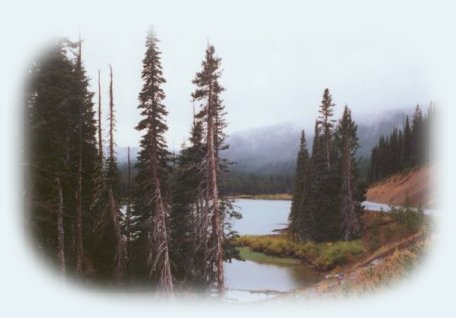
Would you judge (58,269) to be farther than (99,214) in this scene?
No

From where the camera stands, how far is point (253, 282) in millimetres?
37375

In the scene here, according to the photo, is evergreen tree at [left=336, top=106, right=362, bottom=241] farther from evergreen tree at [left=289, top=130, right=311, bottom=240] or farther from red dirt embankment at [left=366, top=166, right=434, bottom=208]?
red dirt embankment at [left=366, top=166, right=434, bottom=208]

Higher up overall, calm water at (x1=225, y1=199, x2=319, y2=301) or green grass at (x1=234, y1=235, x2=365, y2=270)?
green grass at (x1=234, y1=235, x2=365, y2=270)

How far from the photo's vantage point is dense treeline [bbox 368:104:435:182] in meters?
93.8

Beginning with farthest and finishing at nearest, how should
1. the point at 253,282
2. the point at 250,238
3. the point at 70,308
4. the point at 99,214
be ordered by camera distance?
the point at 250,238
the point at 253,282
the point at 99,214
the point at 70,308

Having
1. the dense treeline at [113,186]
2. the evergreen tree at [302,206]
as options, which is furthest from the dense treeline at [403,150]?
the dense treeline at [113,186]

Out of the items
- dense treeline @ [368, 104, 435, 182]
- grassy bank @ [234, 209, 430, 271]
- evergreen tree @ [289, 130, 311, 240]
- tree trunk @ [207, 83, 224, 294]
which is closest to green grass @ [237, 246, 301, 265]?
grassy bank @ [234, 209, 430, 271]

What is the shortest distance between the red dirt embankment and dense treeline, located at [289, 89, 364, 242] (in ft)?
33.7

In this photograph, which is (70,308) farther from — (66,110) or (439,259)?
(66,110)

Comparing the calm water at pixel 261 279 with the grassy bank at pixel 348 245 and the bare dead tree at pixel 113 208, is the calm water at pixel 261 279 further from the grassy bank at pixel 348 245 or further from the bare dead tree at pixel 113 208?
the bare dead tree at pixel 113 208

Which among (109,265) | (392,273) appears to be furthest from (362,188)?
(392,273)

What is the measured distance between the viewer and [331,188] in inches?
2000

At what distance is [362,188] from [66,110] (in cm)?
3763

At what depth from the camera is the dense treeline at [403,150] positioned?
308ft
